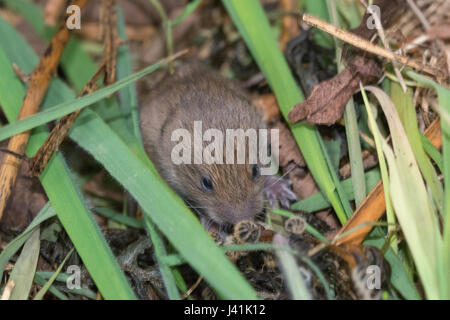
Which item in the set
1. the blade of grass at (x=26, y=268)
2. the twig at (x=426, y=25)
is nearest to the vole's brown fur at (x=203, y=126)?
the blade of grass at (x=26, y=268)

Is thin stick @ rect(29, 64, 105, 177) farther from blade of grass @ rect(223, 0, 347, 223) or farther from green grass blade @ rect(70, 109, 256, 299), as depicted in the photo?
blade of grass @ rect(223, 0, 347, 223)

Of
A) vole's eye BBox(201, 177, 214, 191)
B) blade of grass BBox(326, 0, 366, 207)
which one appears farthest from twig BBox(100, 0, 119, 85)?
blade of grass BBox(326, 0, 366, 207)

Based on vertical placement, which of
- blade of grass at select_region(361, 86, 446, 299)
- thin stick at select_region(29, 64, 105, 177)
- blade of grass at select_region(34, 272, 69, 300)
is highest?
thin stick at select_region(29, 64, 105, 177)

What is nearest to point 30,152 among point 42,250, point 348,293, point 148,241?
point 42,250

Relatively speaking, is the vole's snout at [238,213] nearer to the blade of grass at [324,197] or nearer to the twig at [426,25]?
the blade of grass at [324,197]

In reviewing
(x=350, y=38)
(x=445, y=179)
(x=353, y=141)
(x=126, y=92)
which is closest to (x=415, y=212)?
(x=445, y=179)

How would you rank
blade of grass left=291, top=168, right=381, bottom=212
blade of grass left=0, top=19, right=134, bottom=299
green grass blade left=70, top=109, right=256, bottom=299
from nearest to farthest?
1. green grass blade left=70, top=109, right=256, bottom=299
2. blade of grass left=0, top=19, right=134, bottom=299
3. blade of grass left=291, top=168, right=381, bottom=212

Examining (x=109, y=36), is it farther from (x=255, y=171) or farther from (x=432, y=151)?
(x=432, y=151)
